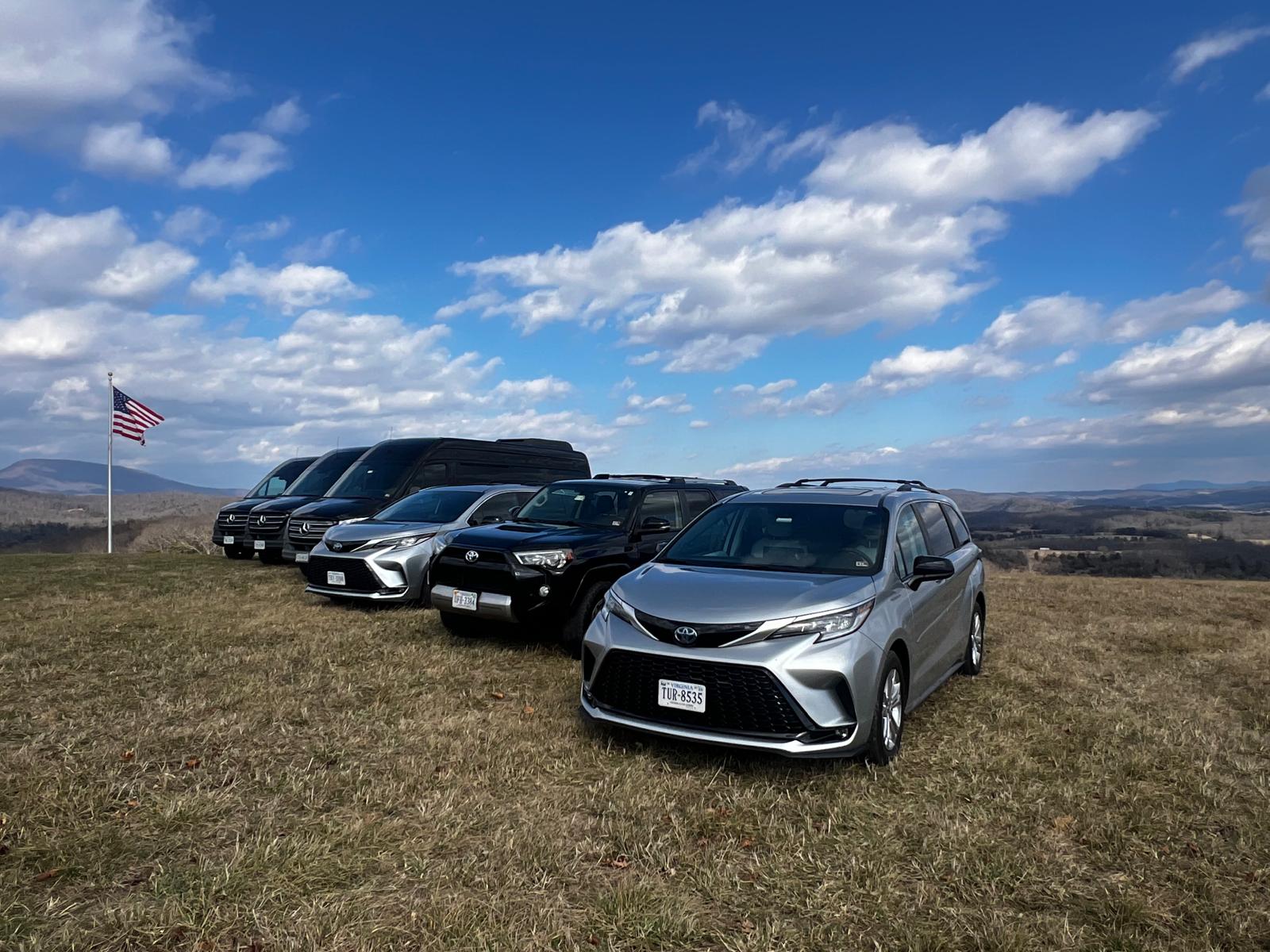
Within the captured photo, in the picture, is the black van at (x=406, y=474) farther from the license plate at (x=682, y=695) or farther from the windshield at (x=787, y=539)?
the license plate at (x=682, y=695)

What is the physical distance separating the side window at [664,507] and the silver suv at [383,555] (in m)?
1.59

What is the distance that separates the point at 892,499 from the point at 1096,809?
2355mm

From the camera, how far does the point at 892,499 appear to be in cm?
594

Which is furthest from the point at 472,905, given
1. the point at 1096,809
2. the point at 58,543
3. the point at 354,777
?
the point at 58,543

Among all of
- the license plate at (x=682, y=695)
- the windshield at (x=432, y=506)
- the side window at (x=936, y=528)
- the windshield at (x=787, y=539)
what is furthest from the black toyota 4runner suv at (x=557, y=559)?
the license plate at (x=682, y=695)

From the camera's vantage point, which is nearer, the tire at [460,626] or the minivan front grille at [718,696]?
the minivan front grille at [718,696]

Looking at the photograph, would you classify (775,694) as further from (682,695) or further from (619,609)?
(619,609)

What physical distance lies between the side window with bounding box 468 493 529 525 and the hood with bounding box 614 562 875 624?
16.8 ft

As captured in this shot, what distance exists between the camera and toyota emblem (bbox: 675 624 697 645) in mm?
4512

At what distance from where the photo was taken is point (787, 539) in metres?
5.74

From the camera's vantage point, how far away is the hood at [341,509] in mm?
11984

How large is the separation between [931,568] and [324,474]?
12291 mm

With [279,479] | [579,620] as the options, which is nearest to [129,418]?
[279,479]

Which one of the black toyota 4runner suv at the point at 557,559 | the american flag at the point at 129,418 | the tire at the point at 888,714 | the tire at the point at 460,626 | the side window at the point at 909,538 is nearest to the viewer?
the tire at the point at 888,714
